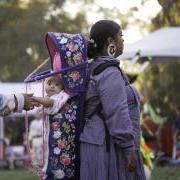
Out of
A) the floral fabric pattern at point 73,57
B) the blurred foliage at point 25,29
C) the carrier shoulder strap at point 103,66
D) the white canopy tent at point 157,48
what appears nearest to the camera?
the carrier shoulder strap at point 103,66

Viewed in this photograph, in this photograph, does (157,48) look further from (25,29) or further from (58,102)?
(25,29)

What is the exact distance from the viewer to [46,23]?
43312mm

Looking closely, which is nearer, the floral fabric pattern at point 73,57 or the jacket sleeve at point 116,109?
the jacket sleeve at point 116,109

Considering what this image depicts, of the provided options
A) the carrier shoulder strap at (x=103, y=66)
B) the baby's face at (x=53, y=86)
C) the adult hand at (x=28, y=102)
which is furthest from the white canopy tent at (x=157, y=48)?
the adult hand at (x=28, y=102)

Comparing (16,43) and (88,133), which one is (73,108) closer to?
(88,133)

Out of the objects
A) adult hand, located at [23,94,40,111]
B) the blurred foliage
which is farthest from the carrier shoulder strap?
the blurred foliage

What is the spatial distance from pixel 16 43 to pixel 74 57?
38.3m

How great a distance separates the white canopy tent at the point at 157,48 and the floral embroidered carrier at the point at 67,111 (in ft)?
24.1

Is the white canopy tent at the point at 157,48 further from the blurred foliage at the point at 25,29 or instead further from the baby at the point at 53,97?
the blurred foliage at the point at 25,29

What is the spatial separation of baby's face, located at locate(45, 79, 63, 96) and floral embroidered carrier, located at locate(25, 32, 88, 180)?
0.05m

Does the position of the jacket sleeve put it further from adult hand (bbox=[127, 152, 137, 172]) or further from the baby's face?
the baby's face

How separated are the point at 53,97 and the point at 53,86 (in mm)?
96

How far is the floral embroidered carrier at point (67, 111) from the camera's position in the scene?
4977 mm

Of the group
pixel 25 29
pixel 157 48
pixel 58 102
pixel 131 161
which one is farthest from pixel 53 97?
pixel 25 29
